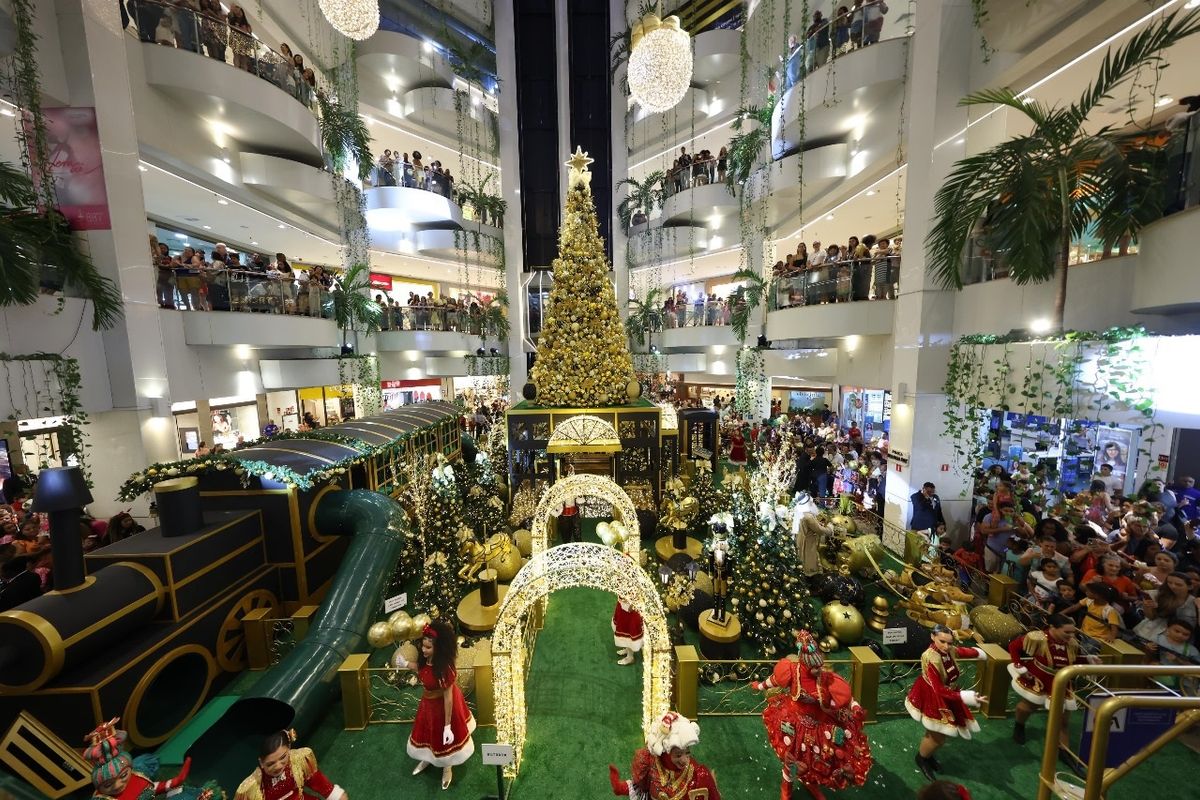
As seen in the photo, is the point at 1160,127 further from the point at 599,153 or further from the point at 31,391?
the point at 599,153

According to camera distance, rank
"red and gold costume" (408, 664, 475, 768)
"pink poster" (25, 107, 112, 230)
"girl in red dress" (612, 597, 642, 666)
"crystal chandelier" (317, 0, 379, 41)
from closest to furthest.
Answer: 1. "red and gold costume" (408, 664, 475, 768)
2. "girl in red dress" (612, 597, 642, 666)
3. "pink poster" (25, 107, 112, 230)
4. "crystal chandelier" (317, 0, 379, 41)

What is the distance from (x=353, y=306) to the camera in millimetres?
13078

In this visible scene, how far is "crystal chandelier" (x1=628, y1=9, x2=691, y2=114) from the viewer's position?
22.3 ft

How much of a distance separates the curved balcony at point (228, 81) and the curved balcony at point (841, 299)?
1192 centimetres

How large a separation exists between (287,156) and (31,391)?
7.87 m

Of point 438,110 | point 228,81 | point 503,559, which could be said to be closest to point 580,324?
point 503,559

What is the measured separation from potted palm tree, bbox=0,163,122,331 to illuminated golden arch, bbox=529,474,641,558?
7.49m

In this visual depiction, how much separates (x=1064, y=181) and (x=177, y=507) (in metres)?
10.9

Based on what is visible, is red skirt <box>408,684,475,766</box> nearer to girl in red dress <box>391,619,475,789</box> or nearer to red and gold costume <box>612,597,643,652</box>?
girl in red dress <box>391,619,475,789</box>

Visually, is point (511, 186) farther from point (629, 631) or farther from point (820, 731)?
point (820, 731)

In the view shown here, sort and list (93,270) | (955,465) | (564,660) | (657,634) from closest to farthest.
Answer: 1. (657,634)
2. (564,660)
3. (93,270)
4. (955,465)

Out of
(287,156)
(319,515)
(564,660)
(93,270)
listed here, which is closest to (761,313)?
(564,660)

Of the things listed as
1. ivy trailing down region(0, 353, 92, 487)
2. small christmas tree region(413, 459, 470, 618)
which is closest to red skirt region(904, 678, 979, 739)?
small christmas tree region(413, 459, 470, 618)

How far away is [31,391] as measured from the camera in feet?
21.0
